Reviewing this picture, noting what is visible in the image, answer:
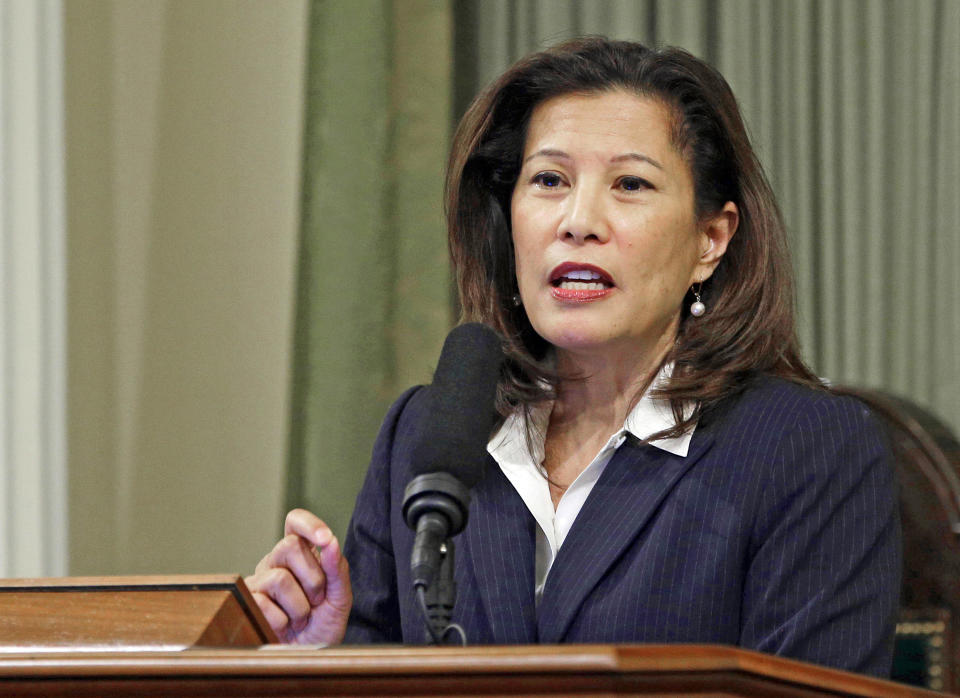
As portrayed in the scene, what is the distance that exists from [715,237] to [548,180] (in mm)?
261

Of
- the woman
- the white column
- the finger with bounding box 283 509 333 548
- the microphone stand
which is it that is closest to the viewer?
the microphone stand

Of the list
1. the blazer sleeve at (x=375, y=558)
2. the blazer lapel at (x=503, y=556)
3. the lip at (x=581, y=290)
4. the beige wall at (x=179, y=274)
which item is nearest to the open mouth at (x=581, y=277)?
the lip at (x=581, y=290)

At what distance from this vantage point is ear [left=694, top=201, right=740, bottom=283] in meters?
1.76

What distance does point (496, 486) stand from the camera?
168cm

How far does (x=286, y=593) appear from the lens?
4.61ft

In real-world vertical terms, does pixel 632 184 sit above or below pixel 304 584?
above

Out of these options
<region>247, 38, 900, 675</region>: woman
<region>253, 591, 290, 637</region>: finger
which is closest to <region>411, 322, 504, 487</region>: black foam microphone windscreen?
<region>247, 38, 900, 675</region>: woman

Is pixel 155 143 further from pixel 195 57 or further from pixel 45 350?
pixel 45 350

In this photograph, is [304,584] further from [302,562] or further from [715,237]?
[715,237]

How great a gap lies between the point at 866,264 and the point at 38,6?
5.74 ft

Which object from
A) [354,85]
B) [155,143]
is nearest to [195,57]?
[155,143]

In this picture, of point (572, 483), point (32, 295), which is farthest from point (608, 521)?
point (32, 295)

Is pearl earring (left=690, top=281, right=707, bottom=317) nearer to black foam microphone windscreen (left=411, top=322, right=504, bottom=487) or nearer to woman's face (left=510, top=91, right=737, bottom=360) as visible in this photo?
woman's face (left=510, top=91, right=737, bottom=360)

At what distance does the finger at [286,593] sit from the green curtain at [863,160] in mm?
1474
